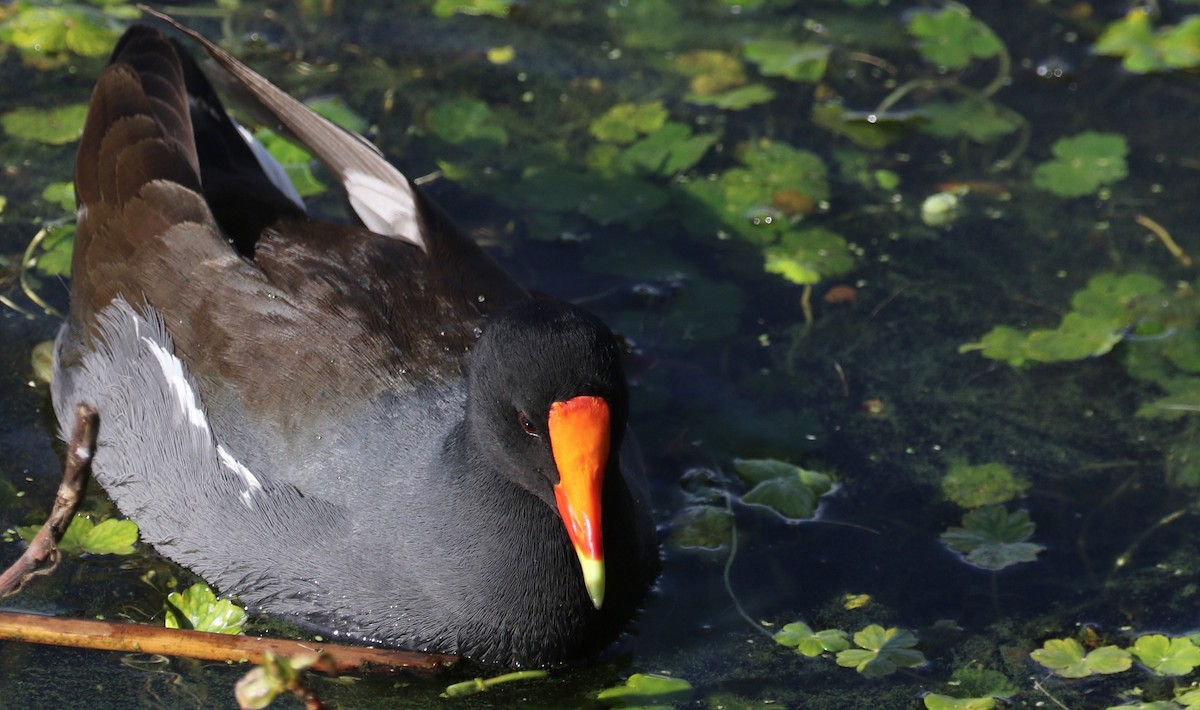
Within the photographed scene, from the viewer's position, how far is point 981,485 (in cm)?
397

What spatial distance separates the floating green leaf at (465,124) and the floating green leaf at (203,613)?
2.20m

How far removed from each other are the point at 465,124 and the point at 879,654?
8.51ft

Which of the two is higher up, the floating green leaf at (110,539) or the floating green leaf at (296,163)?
the floating green leaf at (296,163)

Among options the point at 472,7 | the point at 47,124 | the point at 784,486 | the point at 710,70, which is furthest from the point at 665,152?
the point at 47,124

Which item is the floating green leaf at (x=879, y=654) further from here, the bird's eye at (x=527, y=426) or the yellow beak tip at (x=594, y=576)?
the bird's eye at (x=527, y=426)

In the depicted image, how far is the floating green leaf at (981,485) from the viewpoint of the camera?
12.9ft

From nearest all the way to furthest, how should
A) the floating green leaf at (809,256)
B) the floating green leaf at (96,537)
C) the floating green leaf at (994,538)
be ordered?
the floating green leaf at (96,537) → the floating green leaf at (994,538) → the floating green leaf at (809,256)

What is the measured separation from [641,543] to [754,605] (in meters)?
0.34

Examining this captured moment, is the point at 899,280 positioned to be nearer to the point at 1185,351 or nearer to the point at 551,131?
the point at 1185,351

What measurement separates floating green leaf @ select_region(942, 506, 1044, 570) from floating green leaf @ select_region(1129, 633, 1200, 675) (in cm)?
38

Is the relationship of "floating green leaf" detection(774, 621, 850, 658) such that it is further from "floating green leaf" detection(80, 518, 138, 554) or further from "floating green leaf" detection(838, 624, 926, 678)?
"floating green leaf" detection(80, 518, 138, 554)

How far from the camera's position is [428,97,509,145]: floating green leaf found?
5184 millimetres

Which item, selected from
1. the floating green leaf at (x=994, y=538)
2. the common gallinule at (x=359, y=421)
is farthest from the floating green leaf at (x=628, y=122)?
the floating green leaf at (x=994, y=538)

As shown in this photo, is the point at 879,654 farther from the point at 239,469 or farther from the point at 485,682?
the point at 239,469
